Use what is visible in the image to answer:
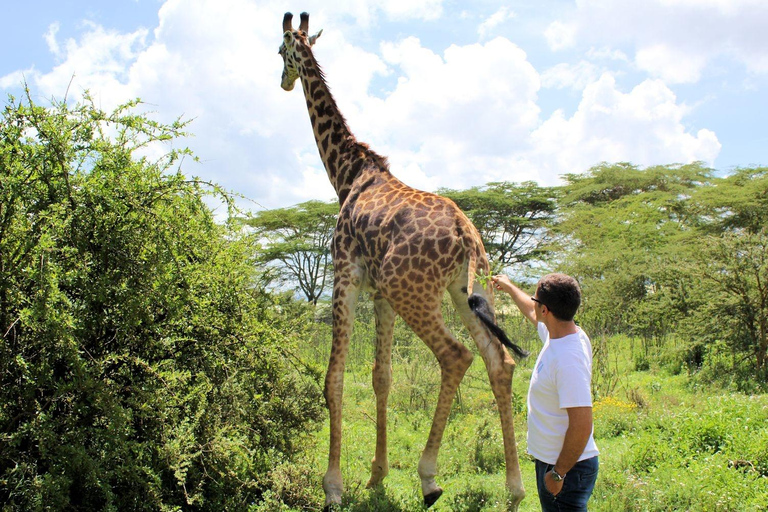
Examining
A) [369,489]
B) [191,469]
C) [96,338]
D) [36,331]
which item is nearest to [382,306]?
[369,489]

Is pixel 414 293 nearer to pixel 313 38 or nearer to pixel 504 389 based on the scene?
pixel 504 389

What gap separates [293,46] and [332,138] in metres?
1.16

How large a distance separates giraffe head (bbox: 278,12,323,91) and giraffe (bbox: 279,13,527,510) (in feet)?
5.68

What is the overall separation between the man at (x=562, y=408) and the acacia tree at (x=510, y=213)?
22704 mm

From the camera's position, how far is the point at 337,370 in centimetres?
488

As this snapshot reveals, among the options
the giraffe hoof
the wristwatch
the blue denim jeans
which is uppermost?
the wristwatch

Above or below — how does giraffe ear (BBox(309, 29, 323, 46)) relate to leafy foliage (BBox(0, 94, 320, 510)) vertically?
above

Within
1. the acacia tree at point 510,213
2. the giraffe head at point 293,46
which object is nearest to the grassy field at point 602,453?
the giraffe head at point 293,46

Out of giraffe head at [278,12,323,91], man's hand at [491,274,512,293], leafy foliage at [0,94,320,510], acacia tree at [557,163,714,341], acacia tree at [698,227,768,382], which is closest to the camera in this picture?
leafy foliage at [0,94,320,510]

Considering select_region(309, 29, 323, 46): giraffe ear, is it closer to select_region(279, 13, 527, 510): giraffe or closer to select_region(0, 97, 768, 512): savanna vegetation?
select_region(279, 13, 527, 510): giraffe

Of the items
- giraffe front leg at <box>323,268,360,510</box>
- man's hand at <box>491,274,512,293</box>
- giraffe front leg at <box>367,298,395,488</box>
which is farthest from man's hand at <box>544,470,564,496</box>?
giraffe front leg at <box>367,298,395,488</box>

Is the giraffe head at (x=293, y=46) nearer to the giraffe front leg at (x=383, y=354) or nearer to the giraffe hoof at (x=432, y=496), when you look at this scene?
the giraffe front leg at (x=383, y=354)

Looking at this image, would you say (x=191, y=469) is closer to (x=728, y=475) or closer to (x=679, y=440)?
(x=728, y=475)

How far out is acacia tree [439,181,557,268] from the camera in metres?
25.7
